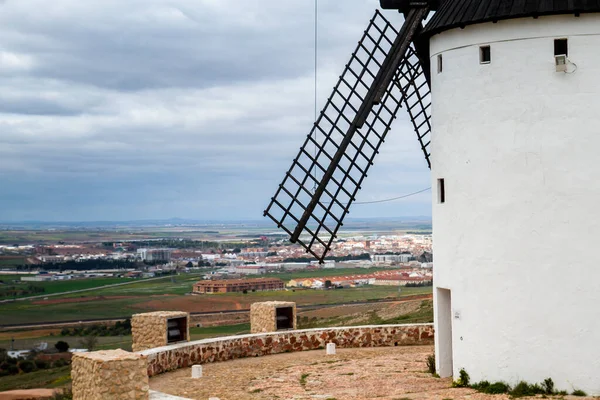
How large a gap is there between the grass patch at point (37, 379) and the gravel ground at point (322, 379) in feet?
79.9

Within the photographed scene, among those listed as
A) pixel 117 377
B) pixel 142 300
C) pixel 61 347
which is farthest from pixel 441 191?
pixel 142 300

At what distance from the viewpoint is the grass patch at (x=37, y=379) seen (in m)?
43.5

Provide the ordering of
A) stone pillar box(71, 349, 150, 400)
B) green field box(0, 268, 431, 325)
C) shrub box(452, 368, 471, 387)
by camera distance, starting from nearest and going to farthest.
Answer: stone pillar box(71, 349, 150, 400)
shrub box(452, 368, 471, 387)
green field box(0, 268, 431, 325)

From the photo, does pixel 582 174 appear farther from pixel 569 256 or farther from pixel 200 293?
pixel 200 293

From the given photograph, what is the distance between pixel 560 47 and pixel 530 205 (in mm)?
2569

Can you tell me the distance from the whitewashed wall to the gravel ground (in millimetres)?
1096

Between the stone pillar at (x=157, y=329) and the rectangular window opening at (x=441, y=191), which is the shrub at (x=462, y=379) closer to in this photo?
the rectangular window opening at (x=441, y=191)

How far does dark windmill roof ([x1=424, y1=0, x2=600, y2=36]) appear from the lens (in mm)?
13898

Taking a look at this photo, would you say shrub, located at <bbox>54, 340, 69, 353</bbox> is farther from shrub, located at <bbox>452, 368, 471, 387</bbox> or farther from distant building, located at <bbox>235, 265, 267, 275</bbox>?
distant building, located at <bbox>235, 265, 267, 275</bbox>

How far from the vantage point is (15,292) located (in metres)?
139

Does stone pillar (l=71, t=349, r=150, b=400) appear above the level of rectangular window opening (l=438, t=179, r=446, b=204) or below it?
below

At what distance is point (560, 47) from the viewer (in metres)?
14.1

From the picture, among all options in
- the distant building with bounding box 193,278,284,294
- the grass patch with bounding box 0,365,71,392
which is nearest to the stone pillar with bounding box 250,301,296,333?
the grass patch with bounding box 0,365,71,392

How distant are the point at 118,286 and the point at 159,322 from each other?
13005 centimetres
